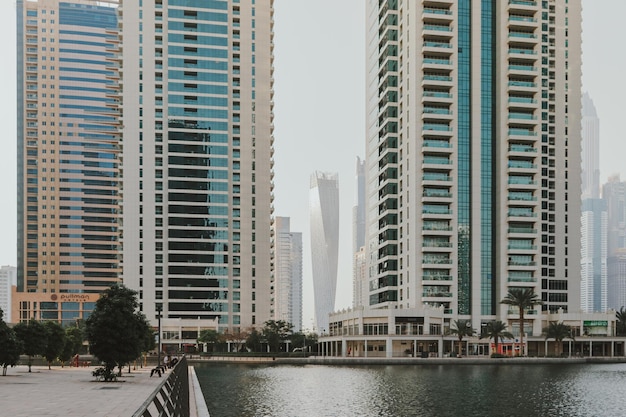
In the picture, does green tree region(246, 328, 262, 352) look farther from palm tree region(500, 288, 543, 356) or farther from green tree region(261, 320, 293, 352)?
palm tree region(500, 288, 543, 356)

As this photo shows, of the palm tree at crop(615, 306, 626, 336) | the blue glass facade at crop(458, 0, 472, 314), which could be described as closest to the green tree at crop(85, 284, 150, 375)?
the blue glass facade at crop(458, 0, 472, 314)

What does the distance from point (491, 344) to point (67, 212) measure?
5134 inches

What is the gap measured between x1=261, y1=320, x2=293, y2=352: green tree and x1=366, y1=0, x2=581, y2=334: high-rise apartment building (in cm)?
1908

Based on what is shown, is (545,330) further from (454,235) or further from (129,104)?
(129,104)

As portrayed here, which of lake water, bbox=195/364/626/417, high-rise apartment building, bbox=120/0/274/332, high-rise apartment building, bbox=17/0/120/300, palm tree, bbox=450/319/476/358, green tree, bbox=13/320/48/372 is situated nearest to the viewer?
lake water, bbox=195/364/626/417

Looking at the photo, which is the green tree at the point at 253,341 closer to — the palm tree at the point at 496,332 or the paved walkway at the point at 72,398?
the palm tree at the point at 496,332

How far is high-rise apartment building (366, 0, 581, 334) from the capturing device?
118 meters

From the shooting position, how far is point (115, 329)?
46125 mm

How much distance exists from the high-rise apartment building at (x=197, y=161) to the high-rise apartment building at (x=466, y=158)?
109ft

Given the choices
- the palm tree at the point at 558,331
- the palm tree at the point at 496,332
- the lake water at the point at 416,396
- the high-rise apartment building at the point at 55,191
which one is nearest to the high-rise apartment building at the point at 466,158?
the palm tree at the point at 558,331

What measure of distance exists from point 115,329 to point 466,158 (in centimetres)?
8670

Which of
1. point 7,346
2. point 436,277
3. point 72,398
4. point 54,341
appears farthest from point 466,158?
point 72,398

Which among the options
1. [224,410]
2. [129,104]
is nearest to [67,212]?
[129,104]

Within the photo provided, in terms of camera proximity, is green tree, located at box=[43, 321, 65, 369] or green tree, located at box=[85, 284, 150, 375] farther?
green tree, located at box=[43, 321, 65, 369]
